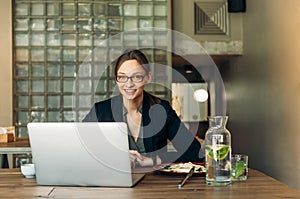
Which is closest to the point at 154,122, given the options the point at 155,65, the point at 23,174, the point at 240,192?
the point at 23,174

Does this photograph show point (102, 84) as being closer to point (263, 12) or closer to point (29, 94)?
point (29, 94)

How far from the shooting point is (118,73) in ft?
7.83

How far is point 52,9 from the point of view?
4.59 m

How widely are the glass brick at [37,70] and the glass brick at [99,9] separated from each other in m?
0.79

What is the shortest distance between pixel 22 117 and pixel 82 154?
3.16m

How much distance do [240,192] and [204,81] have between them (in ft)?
21.1

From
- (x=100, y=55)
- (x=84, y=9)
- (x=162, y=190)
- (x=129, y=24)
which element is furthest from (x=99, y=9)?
(x=162, y=190)

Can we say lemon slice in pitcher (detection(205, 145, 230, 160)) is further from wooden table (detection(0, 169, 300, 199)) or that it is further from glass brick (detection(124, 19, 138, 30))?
glass brick (detection(124, 19, 138, 30))

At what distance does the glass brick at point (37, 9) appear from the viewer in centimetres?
457

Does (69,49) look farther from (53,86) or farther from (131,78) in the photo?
(131,78)

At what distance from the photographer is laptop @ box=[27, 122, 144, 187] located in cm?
152

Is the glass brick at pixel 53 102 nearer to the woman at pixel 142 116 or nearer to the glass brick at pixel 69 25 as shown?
the glass brick at pixel 69 25

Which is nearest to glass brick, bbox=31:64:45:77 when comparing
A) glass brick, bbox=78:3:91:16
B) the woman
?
glass brick, bbox=78:3:91:16

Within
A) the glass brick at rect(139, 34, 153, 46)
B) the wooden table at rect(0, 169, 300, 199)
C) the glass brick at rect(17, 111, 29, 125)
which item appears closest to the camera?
the wooden table at rect(0, 169, 300, 199)
